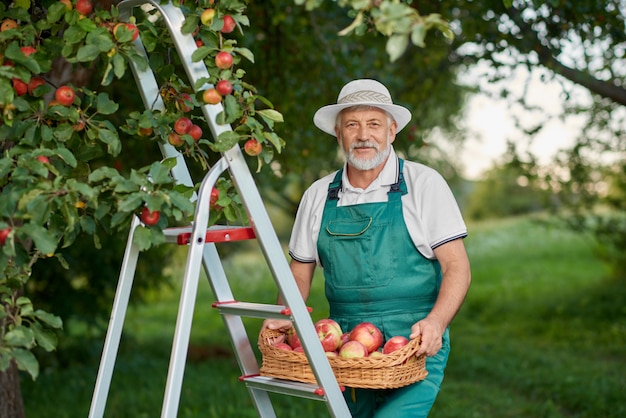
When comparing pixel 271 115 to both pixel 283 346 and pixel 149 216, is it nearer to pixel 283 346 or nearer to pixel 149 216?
pixel 149 216

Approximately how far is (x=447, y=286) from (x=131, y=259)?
111 cm

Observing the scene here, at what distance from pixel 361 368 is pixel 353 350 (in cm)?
10

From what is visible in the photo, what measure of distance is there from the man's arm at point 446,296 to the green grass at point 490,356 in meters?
2.69

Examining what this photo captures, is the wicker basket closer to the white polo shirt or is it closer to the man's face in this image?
the white polo shirt

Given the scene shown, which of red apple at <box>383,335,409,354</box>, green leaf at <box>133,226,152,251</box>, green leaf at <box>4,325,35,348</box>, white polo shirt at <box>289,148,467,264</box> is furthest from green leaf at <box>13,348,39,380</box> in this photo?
white polo shirt at <box>289,148,467,264</box>

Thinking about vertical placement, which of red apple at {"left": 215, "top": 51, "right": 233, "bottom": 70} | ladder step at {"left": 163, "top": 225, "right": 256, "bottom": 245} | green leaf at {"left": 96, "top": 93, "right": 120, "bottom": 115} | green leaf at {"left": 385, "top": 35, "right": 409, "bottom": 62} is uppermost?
red apple at {"left": 215, "top": 51, "right": 233, "bottom": 70}

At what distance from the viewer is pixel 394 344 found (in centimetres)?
295

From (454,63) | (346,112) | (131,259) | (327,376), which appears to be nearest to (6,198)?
(131,259)

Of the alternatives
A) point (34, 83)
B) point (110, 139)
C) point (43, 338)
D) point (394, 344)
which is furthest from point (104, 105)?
point (394, 344)

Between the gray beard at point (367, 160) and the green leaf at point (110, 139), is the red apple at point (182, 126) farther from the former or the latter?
the gray beard at point (367, 160)

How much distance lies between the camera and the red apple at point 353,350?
2918 millimetres

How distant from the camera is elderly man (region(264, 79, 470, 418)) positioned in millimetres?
3162

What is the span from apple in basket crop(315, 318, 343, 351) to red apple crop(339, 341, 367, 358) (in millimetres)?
77

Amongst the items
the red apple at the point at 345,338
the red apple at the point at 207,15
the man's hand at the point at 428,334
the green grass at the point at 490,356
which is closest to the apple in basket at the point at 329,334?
the red apple at the point at 345,338
